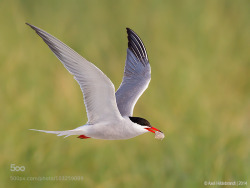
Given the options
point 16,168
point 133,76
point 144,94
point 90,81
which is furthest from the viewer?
point 144,94

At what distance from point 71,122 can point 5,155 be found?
0.49 m

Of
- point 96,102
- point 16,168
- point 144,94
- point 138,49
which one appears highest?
point 138,49

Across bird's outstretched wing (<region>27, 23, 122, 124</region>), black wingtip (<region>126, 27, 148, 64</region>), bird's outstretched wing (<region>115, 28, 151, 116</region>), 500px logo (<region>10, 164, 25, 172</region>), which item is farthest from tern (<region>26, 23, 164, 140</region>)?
500px logo (<region>10, 164, 25, 172</region>)

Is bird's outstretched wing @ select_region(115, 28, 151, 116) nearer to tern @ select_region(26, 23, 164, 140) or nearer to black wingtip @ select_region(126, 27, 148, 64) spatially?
black wingtip @ select_region(126, 27, 148, 64)

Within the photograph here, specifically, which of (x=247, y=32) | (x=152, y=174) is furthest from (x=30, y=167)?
(x=247, y=32)

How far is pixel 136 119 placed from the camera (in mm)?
2486

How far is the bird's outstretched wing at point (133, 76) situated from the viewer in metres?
2.89

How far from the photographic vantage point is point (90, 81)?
2.38 m

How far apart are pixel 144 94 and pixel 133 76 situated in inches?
35.5

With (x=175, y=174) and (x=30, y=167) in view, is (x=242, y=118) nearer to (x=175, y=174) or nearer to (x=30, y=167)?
(x=175, y=174)

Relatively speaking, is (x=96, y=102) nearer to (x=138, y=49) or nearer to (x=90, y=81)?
(x=90, y=81)

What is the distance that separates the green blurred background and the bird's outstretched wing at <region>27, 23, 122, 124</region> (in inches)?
40.7

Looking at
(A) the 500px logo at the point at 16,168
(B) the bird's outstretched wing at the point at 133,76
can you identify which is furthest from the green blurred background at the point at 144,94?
(B) the bird's outstretched wing at the point at 133,76

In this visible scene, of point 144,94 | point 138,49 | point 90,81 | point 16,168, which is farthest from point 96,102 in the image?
point 144,94
